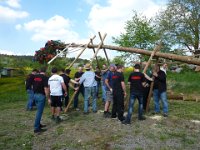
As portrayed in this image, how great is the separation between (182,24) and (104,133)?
30635mm

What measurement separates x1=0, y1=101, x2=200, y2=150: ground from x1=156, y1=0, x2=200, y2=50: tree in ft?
84.4

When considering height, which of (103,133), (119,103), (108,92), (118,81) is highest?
(118,81)

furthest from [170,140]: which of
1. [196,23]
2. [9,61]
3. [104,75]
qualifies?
[9,61]

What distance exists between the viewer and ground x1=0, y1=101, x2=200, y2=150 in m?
8.78

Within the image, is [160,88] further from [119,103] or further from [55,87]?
[55,87]

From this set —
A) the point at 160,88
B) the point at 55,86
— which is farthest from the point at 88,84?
the point at 160,88

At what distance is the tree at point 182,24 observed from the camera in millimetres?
37125

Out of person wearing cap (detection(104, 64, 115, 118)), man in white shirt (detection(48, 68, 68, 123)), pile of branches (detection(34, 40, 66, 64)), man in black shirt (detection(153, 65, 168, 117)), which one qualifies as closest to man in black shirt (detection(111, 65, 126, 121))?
person wearing cap (detection(104, 64, 115, 118))

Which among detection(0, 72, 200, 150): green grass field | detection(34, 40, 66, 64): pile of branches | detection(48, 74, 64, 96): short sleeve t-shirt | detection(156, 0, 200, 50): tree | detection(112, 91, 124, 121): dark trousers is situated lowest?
detection(0, 72, 200, 150): green grass field

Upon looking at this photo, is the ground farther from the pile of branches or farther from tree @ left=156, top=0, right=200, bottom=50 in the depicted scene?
tree @ left=156, top=0, right=200, bottom=50

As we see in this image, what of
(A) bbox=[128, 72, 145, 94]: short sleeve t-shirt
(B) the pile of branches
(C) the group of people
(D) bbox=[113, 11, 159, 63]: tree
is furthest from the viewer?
(D) bbox=[113, 11, 159, 63]: tree

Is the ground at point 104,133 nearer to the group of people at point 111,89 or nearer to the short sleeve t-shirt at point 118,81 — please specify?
the group of people at point 111,89

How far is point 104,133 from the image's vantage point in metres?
9.86

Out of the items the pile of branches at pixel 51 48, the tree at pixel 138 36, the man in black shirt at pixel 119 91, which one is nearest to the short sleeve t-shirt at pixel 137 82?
the man in black shirt at pixel 119 91
